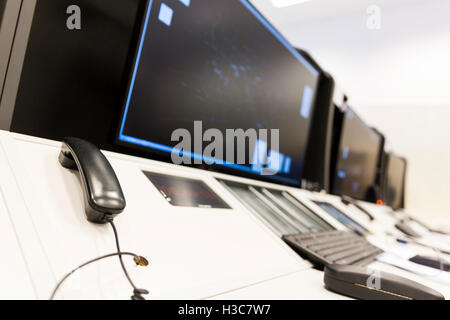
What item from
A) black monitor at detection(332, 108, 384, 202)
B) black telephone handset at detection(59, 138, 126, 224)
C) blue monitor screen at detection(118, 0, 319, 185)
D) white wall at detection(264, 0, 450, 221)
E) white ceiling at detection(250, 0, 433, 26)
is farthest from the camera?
white wall at detection(264, 0, 450, 221)

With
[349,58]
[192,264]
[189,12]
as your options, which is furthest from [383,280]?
[349,58]

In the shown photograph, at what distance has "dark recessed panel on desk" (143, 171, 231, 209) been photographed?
1.68ft

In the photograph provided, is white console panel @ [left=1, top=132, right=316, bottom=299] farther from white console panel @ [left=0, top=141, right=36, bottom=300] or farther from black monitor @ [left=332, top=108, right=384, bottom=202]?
black monitor @ [left=332, top=108, right=384, bottom=202]

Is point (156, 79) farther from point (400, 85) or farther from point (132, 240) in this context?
point (400, 85)

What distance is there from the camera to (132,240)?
35 centimetres

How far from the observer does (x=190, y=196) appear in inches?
21.9

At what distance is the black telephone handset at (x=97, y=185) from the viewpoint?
33 cm

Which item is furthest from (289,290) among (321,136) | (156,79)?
(321,136)

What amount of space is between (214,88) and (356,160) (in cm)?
160

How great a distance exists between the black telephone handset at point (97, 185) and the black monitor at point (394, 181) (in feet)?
10.1

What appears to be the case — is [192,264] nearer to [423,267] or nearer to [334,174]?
[423,267]

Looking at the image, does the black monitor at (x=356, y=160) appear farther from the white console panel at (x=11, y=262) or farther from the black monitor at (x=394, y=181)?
the white console panel at (x=11, y=262)

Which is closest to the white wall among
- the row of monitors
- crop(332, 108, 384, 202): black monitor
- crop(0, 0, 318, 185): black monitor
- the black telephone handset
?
crop(332, 108, 384, 202): black monitor

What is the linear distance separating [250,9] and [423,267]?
0.82m
